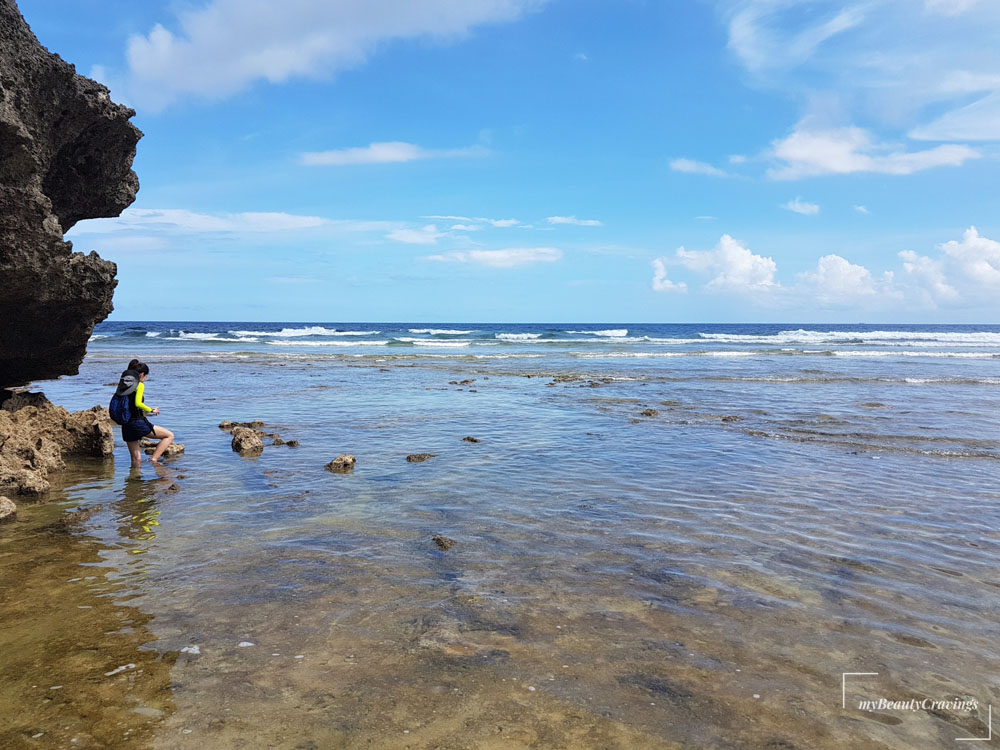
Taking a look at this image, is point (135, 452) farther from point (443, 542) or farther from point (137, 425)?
point (443, 542)

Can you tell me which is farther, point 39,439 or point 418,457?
point 418,457

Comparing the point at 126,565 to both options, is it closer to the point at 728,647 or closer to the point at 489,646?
the point at 489,646

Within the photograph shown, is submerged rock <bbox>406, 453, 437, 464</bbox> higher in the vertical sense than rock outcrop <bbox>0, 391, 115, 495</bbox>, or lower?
lower

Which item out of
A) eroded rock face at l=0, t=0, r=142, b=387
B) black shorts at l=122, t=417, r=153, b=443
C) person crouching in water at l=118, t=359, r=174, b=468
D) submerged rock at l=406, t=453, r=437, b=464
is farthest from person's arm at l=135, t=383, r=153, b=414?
submerged rock at l=406, t=453, r=437, b=464

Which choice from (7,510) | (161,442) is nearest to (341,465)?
(161,442)

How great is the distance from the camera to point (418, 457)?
973 cm

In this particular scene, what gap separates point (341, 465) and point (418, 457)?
4.22 feet

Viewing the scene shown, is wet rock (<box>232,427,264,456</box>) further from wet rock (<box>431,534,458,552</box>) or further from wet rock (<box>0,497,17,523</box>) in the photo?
wet rock (<box>431,534,458,552</box>)

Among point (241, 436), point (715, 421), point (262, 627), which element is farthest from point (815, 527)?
point (241, 436)

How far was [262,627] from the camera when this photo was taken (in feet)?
13.8

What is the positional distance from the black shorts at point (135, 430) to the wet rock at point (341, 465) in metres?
3.07

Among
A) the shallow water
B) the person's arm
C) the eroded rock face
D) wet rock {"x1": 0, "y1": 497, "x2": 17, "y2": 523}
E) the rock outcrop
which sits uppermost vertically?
the eroded rock face

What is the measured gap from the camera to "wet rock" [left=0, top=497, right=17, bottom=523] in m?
6.44

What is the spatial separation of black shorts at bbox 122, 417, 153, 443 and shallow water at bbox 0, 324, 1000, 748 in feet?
1.63
